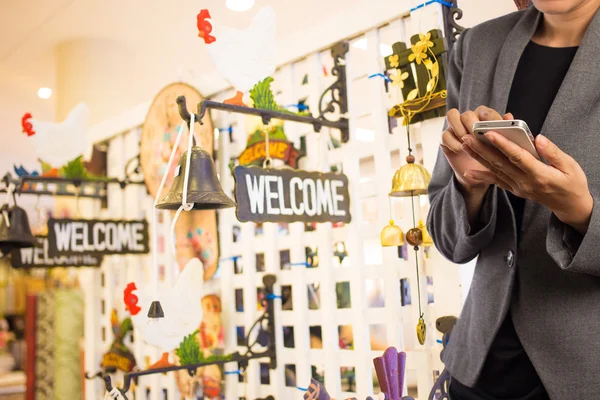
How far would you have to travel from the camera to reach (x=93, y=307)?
3111 mm

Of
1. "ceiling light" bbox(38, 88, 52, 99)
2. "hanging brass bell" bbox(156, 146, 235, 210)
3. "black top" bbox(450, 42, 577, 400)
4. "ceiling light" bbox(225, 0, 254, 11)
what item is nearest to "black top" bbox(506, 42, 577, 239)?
"black top" bbox(450, 42, 577, 400)

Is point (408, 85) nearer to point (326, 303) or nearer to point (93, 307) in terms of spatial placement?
point (326, 303)

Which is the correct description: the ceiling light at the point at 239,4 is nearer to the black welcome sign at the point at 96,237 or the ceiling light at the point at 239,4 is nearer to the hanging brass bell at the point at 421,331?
the black welcome sign at the point at 96,237

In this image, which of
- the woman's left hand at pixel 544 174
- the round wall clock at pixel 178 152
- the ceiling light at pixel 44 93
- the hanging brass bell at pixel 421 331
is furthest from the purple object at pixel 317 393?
the ceiling light at pixel 44 93

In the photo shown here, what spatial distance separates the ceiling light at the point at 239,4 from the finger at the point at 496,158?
8.52ft

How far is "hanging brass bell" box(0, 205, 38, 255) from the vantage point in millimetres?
2309

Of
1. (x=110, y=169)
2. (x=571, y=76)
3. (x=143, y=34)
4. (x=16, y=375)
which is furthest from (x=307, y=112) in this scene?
(x=16, y=375)

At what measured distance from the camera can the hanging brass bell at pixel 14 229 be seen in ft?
7.57

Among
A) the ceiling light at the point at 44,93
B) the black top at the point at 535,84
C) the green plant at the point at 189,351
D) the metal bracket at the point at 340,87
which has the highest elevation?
the ceiling light at the point at 44,93

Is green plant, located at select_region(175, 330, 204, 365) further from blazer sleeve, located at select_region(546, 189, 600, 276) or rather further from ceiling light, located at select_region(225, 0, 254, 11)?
ceiling light, located at select_region(225, 0, 254, 11)

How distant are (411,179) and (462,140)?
890 millimetres

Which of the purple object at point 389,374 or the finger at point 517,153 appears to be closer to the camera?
the finger at point 517,153

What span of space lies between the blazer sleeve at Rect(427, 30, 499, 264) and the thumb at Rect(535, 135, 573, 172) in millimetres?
165

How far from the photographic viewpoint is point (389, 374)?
3.29ft
